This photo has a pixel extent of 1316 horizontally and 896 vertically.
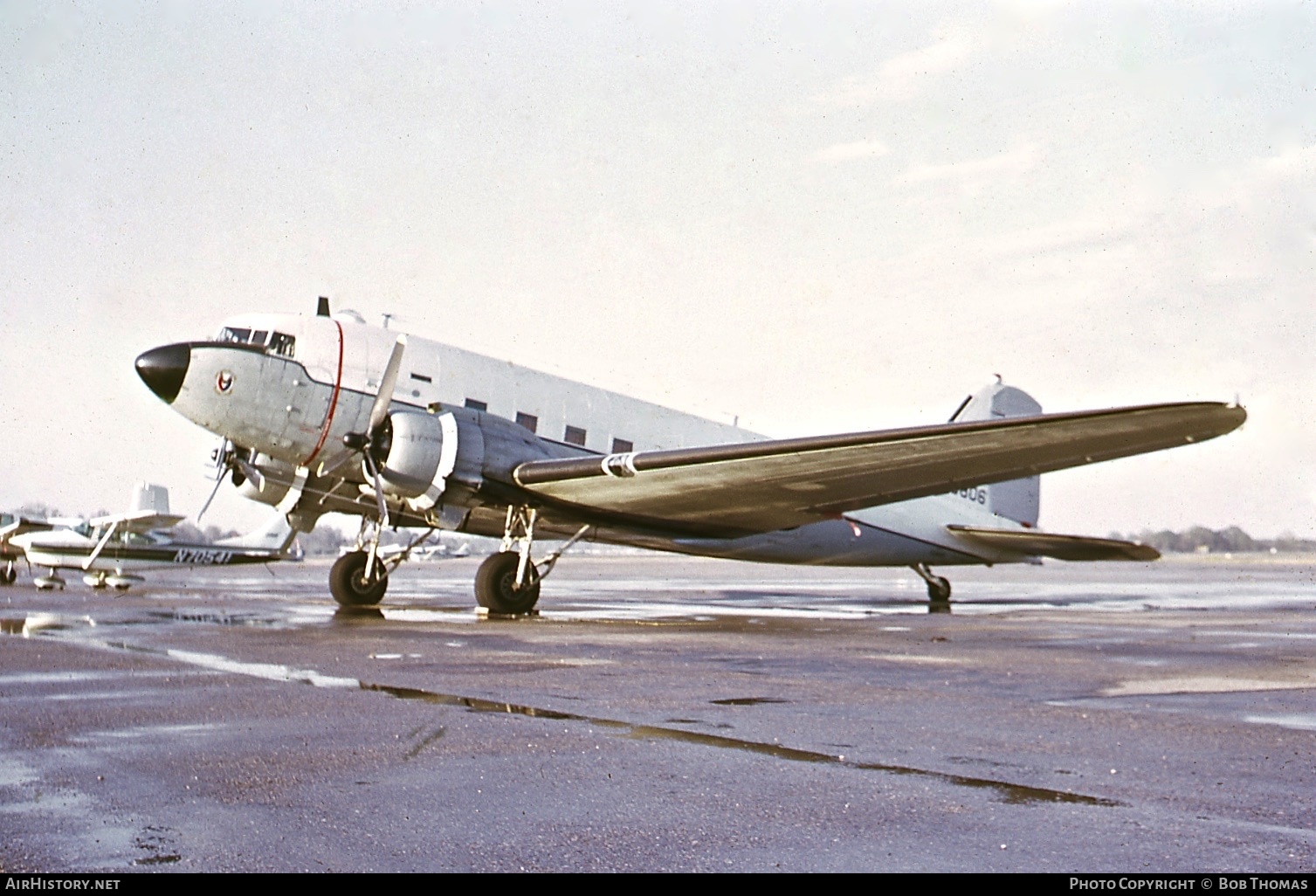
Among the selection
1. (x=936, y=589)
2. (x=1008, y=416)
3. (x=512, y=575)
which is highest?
(x=1008, y=416)

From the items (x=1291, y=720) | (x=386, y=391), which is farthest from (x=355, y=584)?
(x=1291, y=720)

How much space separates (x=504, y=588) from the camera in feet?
59.3

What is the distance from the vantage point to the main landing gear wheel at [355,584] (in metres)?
A: 20.0

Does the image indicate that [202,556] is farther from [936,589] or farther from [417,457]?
[936,589]

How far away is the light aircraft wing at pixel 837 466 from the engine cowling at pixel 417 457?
1217 millimetres

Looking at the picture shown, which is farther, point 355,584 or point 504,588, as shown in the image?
point 355,584

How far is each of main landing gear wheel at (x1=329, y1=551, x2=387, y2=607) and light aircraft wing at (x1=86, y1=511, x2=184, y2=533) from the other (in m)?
13.6

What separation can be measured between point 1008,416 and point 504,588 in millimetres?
12963

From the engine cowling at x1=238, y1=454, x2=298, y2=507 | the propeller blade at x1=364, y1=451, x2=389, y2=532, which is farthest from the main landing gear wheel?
the propeller blade at x1=364, y1=451, x2=389, y2=532

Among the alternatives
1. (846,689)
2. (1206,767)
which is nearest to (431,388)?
(846,689)

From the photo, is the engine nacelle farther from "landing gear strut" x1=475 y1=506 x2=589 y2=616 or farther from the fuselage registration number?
the fuselage registration number

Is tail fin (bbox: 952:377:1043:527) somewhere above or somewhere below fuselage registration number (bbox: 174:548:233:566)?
above

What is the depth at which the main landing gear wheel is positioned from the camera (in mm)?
20031
